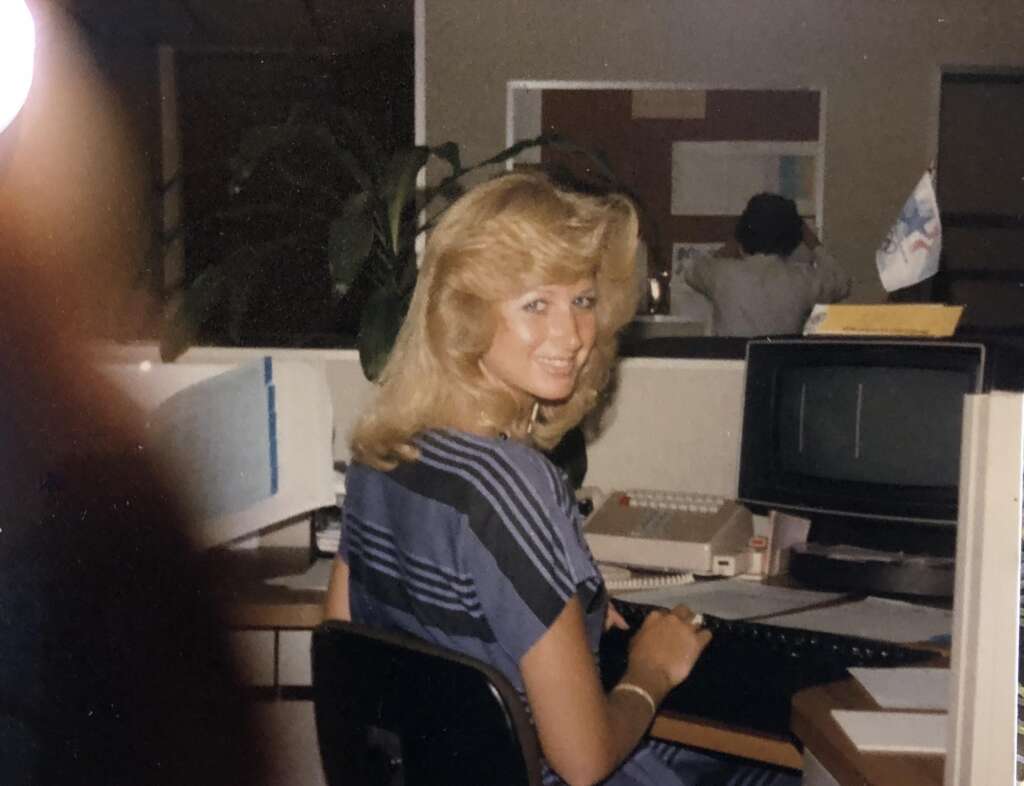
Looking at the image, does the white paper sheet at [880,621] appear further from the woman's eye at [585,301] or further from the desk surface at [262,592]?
the desk surface at [262,592]

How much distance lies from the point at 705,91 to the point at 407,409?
3.34m

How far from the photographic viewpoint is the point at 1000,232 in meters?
4.47

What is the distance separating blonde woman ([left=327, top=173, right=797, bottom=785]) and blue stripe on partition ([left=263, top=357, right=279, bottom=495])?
33 cm

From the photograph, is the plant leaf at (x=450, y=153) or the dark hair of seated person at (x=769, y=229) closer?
the plant leaf at (x=450, y=153)

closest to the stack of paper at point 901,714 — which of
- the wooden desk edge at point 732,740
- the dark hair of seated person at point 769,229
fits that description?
the wooden desk edge at point 732,740

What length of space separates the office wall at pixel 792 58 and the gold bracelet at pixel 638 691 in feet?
10.8

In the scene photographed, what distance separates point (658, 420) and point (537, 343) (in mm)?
703

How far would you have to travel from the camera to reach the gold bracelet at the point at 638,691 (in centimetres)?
127

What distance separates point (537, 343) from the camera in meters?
1.38

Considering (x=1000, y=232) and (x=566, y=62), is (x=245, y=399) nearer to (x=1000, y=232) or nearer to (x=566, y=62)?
(x=566, y=62)

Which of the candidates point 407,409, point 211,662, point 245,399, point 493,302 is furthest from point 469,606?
point 211,662

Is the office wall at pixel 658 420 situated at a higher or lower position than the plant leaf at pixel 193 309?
lower

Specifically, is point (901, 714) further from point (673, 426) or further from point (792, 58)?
point (792, 58)

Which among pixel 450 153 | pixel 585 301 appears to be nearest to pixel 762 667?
pixel 585 301
